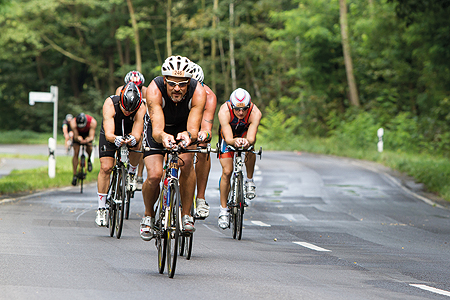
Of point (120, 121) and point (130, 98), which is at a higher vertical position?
point (130, 98)

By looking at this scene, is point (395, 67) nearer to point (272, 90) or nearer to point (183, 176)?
point (272, 90)

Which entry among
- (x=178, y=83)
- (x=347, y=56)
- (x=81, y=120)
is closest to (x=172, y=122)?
(x=178, y=83)

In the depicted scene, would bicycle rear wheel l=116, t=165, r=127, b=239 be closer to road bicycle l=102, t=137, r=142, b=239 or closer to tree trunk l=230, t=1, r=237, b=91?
road bicycle l=102, t=137, r=142, b=239

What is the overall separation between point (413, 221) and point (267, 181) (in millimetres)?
8144

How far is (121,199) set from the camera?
959cm

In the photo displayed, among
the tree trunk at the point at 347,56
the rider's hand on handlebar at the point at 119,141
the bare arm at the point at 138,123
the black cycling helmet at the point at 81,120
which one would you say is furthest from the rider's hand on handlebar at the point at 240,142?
the tree trunk at the point at 347,56

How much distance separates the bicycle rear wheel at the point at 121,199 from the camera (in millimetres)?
9320

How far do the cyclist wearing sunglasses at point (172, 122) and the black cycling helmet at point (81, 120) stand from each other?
8929mm

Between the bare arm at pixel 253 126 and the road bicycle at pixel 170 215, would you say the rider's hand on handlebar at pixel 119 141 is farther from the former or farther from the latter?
the road bicycle at pixel 170 215

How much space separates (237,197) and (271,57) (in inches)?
1760

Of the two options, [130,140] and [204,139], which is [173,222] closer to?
[204,139]

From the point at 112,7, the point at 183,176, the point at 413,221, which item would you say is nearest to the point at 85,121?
the point at 413,221

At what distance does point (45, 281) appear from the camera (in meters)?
6.21

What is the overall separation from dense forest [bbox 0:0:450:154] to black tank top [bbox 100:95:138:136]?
10561mm
